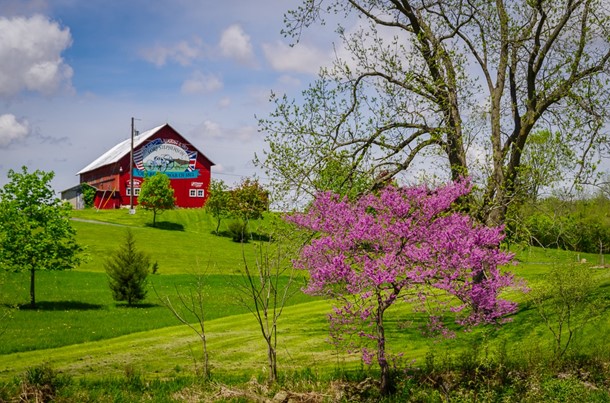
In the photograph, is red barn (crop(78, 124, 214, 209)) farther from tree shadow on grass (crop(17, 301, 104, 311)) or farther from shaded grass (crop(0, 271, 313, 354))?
tree shadow on grass (crop(17, 301, 104, 311))

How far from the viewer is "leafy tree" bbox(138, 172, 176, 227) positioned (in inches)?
2876

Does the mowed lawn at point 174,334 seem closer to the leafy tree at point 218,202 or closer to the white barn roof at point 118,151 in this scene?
the leafy tree at point 218,202

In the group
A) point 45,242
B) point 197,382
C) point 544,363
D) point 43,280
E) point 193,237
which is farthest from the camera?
point 193,237

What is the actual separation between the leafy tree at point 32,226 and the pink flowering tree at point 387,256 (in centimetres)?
2111

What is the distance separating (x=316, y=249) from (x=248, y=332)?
1067 cm

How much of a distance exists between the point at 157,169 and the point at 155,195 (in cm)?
1054

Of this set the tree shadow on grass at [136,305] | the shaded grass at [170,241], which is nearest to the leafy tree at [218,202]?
the shaded grass at [170,241]

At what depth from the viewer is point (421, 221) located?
39.7ft

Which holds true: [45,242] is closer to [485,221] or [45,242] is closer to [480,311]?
[485,221]

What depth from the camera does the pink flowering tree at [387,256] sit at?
37.3 feet

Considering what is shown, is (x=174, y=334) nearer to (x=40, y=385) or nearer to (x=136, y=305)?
(x=40, y=385)

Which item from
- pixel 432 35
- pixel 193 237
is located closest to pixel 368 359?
→ pixel 432 35

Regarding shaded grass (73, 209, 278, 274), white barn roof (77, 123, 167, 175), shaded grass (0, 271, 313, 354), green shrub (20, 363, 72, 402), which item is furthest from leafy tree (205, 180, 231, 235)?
green shrub (20, 363, 72, 402)

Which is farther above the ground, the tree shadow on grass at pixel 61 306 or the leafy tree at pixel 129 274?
the leafy tree at pixel 129 274
